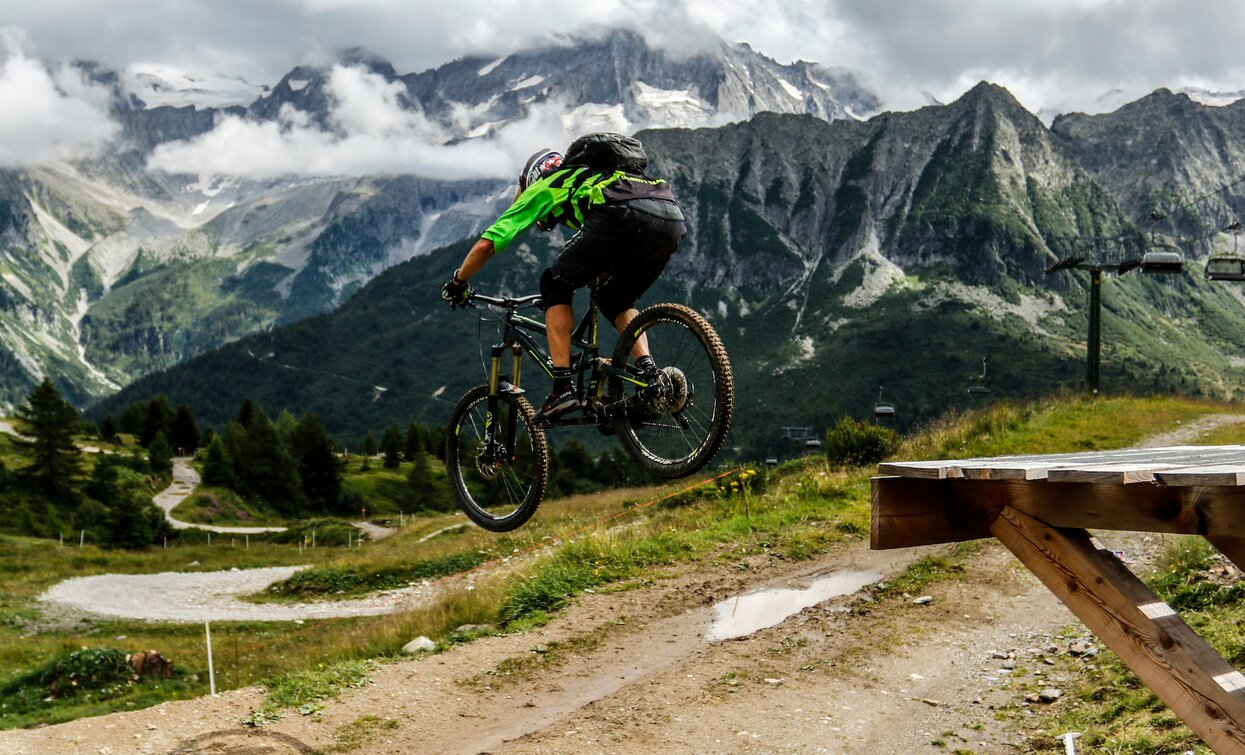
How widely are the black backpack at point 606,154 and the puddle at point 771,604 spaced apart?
10480mm

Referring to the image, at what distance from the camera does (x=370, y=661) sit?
17.1 meters

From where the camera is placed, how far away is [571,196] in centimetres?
895

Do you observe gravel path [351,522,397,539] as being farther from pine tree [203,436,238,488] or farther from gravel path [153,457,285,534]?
pine tree [203,436,238,488]

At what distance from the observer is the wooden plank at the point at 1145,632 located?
6.39 meters

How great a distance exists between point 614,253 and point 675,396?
1.40 m

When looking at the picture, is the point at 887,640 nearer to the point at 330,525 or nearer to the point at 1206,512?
the point at 1206,512

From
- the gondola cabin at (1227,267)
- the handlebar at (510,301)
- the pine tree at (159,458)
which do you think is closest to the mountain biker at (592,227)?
the handlebar at (510,301)

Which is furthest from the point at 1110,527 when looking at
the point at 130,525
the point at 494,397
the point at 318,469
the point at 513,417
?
the point at 318,469

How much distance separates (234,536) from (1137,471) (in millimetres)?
101135

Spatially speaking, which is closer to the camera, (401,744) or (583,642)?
(401,744)

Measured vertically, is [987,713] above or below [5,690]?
above

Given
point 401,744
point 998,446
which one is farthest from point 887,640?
point 998,446

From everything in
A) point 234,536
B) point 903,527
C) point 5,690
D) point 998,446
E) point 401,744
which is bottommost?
point 234,536

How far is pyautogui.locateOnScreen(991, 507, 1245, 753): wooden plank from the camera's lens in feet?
21.0
